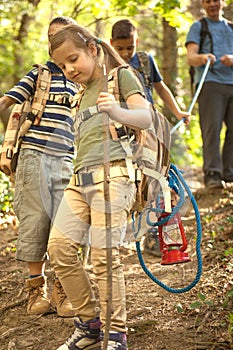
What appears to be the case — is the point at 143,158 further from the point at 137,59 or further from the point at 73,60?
the point at 137,59

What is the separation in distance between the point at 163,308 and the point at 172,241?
0.55 metres

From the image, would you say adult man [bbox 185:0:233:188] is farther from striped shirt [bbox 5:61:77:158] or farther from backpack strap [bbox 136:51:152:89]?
striped shirt [bbox 5:61:77:158]

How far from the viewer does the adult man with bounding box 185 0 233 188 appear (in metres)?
7.00

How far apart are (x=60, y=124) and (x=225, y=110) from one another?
11.7 ft

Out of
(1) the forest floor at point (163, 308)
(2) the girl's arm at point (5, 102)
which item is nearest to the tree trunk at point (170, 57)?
(1) the forest floor at point (163, 308)

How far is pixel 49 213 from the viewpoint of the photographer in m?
4.20

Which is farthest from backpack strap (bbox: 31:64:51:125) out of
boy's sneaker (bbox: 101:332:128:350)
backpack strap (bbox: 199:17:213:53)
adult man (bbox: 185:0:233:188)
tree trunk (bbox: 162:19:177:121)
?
tree trunk (bbox: 162:19:177:121)

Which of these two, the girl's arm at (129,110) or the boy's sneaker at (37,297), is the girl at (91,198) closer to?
the girl's arm at (129,110)

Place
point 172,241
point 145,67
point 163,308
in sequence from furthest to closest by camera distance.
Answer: point 145,67 → point 163,308 → point 172,241

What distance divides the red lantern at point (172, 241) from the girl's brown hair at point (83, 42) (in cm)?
107

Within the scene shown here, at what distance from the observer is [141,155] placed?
10.8 feet

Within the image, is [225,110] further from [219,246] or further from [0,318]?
[0,318]

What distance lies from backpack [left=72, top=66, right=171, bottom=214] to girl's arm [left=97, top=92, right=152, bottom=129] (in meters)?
0.12

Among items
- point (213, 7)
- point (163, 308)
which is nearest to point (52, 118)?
point (163, 308)
